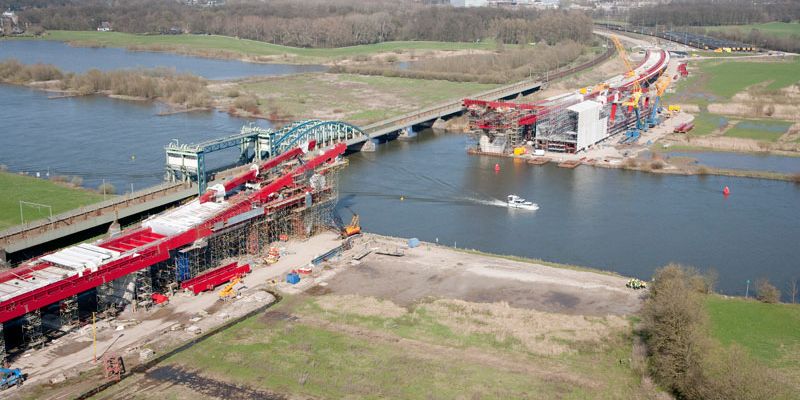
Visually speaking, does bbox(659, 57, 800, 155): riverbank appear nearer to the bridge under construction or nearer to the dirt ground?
Answer: the dirt ground

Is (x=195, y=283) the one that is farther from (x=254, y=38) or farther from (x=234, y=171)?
(x=254, y=38)

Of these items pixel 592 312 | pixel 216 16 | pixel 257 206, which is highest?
pixel 216 16

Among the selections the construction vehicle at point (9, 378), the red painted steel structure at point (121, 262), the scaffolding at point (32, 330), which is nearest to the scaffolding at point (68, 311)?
the red painted steel structure at point (121, 262)

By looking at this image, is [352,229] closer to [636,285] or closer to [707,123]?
[636,285]

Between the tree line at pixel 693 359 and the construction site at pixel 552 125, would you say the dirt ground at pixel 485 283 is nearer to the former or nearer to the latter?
the tree line at pixel 693 359

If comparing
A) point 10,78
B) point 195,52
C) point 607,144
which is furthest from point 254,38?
point 607,144

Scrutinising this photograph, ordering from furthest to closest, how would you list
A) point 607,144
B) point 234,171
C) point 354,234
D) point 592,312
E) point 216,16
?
point 216,16 < point 607,144 < point 234,171 < point 354,234 < point 592,312

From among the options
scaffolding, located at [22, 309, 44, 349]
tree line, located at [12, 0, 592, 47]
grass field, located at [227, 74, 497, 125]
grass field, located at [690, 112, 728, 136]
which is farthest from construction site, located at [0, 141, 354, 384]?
tree line, located at [12, 0, 592, 47]
